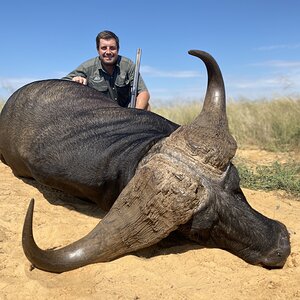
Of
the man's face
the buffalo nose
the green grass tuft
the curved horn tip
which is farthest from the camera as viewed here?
the man's face

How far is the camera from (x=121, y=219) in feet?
9.34

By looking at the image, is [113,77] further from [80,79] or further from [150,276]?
[150,276]

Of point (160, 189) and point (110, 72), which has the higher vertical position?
point (110, 72)

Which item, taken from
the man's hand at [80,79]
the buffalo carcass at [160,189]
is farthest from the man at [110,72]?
the buffalo carcass at [160,189]

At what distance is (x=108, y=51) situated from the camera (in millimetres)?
6902

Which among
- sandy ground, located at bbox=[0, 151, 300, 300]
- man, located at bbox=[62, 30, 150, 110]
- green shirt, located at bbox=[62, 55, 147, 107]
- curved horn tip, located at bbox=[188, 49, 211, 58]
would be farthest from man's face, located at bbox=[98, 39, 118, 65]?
curved horn tip, located at bbox=[188, 49, 211, 58]

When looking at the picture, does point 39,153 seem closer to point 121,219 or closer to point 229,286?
point 121,219

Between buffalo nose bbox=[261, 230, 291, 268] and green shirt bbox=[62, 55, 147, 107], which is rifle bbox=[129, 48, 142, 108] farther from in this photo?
buffalo nose bbox=[261, 230, 291, 268]

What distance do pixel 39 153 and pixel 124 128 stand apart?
0.75 m

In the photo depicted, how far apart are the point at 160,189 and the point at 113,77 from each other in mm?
4566

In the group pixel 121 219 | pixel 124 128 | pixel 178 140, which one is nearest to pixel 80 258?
pixel 121 219

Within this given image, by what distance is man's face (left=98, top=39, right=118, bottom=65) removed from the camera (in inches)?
272

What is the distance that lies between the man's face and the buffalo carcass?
10.7ft

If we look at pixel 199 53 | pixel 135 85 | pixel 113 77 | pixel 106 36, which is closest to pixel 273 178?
pixel 135 85
